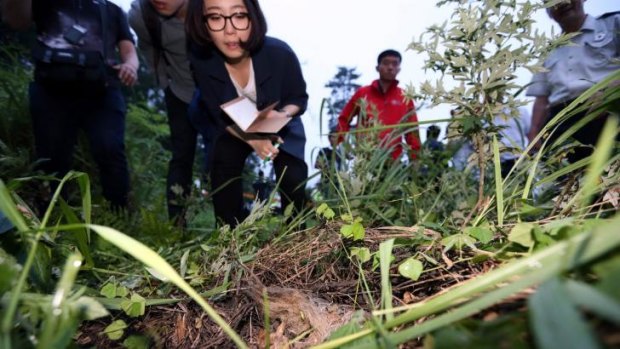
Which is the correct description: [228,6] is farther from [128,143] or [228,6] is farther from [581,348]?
[128,143]

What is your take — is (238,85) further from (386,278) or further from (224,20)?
(386,278)

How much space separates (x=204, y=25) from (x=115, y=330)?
171cm

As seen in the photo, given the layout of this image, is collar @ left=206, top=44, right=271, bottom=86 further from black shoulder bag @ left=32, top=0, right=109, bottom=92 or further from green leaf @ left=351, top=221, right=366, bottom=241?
green leaf @ left=351, top=221, right=366, bottom=241

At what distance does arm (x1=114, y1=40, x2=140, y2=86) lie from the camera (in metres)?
2.46

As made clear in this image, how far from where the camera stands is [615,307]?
244mm

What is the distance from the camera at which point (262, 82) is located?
2105 millimetres

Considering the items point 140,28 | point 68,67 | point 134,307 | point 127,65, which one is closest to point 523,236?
point 134,307

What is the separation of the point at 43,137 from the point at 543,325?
2.53 m

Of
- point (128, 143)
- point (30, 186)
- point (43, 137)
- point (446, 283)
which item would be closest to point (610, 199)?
point (446, 283)

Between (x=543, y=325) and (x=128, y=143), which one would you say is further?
(x=128, y=143)

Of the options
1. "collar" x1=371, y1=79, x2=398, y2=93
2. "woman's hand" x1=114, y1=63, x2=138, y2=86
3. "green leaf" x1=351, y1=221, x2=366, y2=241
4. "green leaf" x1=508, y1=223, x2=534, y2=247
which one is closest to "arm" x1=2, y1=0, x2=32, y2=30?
"woman's hand" x1=114, y1=63, x2=138, y2=86

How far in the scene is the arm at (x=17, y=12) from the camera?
203 centimetres

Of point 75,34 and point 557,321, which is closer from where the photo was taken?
point 557,321

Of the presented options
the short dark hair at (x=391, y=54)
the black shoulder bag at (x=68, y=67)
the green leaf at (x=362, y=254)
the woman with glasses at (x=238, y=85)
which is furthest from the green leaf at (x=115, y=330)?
the short dark hair at (x=391, y=54)
